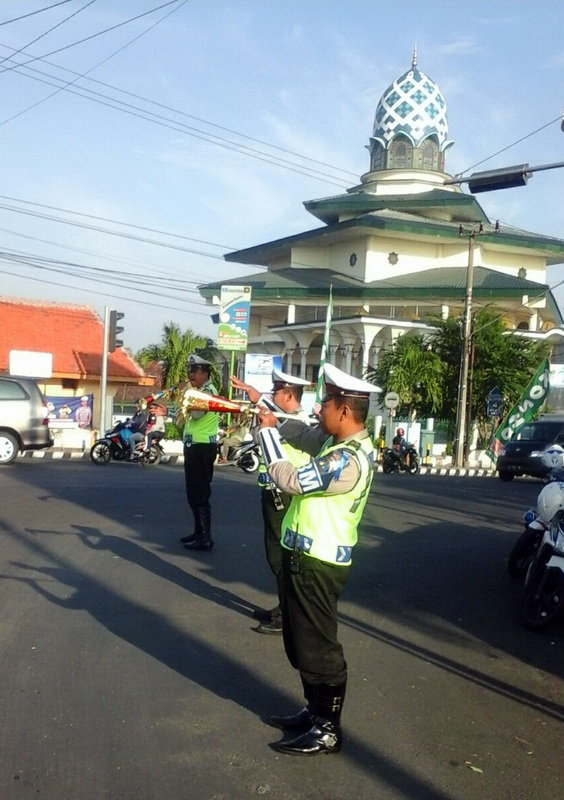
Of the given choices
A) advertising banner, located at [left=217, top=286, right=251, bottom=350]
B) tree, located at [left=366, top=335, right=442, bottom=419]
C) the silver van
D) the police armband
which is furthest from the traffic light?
the police armband

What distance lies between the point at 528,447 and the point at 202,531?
18.1 meters

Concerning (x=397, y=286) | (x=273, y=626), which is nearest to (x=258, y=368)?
(x=397, y=286)

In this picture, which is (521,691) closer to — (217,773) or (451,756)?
(451,756)

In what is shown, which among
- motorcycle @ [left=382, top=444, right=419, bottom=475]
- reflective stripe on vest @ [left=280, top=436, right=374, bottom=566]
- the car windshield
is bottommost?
motorcycle @ [left=382, top=444, right=419, bottom=475]

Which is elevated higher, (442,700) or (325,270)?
(325,270)

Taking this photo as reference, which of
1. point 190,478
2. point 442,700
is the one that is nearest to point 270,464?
point 442,700

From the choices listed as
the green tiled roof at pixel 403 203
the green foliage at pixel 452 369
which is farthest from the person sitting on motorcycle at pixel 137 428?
the green tiled roof at pixel 403 203

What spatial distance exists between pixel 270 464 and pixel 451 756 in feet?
5.59

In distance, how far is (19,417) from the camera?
18.9m

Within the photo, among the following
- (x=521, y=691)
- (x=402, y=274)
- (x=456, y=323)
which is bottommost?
(x=521, y=691)

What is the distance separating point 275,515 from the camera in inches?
265

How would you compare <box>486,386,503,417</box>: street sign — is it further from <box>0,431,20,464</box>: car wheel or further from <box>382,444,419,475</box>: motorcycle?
<box>0,431,20,464</box>: car wheel

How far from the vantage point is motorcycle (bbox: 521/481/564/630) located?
273 inches

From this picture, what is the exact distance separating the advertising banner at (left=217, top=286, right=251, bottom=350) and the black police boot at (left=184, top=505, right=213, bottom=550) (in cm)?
1944
